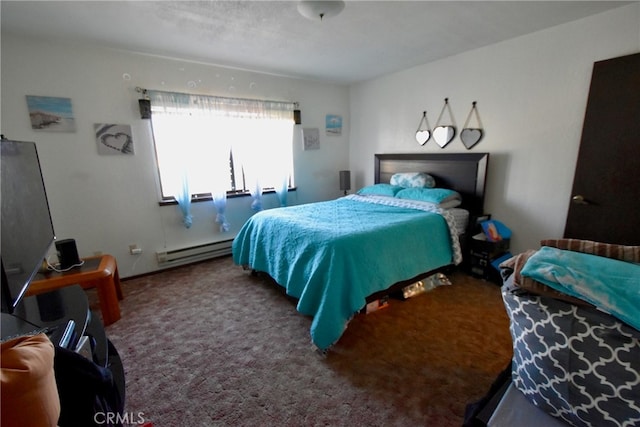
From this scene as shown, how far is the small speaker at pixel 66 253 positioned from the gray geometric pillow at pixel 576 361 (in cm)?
300

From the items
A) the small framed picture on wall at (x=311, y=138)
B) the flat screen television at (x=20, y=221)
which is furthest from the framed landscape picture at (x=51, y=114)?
the small framed picture on wall at (x=311, y=138)

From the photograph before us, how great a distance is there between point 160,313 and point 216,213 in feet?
4.71

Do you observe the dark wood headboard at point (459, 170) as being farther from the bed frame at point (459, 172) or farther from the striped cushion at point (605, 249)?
the striped cushion at point (605, 249)

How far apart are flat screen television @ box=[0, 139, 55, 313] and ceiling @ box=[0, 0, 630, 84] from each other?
126 centimetres

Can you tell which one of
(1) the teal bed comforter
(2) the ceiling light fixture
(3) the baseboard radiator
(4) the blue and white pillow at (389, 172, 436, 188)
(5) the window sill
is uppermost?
(2) the ceiling light fixture

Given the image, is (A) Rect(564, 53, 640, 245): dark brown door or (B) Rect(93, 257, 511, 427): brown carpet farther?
(A) Rect(564, 53, 640, 245): dark brown door

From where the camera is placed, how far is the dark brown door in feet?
6.77

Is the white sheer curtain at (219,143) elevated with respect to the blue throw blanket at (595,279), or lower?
elevated

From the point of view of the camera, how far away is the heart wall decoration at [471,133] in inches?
118

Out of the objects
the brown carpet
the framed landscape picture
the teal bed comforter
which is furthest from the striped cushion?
the framed landscape picture

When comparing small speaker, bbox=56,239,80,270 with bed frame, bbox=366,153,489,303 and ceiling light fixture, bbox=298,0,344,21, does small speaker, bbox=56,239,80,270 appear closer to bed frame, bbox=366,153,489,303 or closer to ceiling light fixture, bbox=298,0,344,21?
ceiling light fixture, bbox=298,0,344,21

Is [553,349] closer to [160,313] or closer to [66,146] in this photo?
[160,313]

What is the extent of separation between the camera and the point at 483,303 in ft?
7.87

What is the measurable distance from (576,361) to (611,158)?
2181mm
